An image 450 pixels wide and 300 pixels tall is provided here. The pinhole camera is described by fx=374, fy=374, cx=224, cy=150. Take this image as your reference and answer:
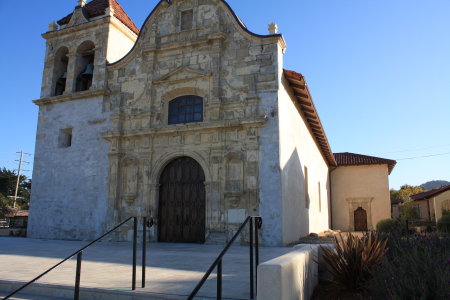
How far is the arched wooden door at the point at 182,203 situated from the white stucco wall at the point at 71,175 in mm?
2372

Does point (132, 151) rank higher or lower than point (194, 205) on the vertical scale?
higher

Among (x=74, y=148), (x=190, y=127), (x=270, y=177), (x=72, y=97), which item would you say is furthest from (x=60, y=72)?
(x=270, y=177)

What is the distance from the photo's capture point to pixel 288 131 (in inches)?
527

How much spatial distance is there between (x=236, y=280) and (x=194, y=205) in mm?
7388

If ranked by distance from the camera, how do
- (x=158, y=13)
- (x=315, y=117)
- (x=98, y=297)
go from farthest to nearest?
(x=315, y=117), (x=158, y=13), (x=98, y=297)

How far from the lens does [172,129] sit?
43.3 feet

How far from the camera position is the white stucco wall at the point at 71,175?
1421 cm

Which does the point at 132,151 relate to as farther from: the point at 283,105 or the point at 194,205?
the point at 283,105

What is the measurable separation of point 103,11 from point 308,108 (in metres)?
10.1

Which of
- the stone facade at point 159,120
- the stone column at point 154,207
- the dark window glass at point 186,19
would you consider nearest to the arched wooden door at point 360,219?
the stone facade at point 159,120

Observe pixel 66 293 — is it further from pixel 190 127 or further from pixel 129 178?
pixel 129 178

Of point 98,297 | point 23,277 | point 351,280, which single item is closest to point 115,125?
point 23,277

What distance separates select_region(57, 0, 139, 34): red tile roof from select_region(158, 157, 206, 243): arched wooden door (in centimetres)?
797

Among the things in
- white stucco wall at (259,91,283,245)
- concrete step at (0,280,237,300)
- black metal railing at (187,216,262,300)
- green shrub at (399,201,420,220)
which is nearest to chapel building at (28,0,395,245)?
white stucco wall at (259,91,283,245)
